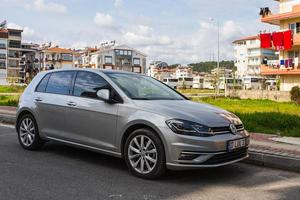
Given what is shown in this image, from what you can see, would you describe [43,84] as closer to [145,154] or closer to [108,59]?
[145,154]

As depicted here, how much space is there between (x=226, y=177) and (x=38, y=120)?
11.8ft

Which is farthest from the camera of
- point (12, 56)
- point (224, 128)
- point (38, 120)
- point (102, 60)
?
point (102, 60)

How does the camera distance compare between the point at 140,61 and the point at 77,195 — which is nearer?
the point at 77,195

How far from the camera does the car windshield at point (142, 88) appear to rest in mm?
6680

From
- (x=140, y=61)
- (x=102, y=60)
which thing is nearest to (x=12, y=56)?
(x=102, y=60)

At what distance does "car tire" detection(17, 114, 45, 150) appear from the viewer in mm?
8000

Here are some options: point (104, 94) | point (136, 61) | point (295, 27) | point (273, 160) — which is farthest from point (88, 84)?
point (136, 61)

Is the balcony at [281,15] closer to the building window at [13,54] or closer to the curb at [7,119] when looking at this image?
the curb at [7,119]

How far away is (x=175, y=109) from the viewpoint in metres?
6.04

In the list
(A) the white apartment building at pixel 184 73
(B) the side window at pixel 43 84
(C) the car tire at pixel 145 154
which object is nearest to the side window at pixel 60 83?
(B) the side window at pixel 43 84

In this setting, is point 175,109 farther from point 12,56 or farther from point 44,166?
point 12,56

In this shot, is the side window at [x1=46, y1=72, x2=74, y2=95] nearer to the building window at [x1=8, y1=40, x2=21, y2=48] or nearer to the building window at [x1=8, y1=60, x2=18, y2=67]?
the building window at [x1=8, y1=60, x2=18, y2=67]

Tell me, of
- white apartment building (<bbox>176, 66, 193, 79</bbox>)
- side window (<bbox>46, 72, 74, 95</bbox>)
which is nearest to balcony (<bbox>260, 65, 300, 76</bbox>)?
side window (<bbox>46, 72, 74, 95</bbox>)

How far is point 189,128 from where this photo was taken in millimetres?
5734
